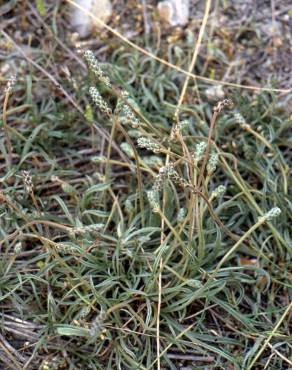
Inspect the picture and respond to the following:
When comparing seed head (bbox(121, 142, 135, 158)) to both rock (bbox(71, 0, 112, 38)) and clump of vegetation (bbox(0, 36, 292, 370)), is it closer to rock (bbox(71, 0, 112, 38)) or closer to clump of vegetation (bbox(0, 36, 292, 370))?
clump of vegetation (bbox(0, 36, 292, 370))

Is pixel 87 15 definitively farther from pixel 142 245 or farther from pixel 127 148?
pixel 142 245

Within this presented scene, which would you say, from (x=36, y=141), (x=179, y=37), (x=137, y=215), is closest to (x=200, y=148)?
(x=137, y=215)

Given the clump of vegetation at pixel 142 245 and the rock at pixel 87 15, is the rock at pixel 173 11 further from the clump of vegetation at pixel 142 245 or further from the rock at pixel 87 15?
the clump of vegetation at pixel 142 245

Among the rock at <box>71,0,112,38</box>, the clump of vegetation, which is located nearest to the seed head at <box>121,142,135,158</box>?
the clump of vegetation

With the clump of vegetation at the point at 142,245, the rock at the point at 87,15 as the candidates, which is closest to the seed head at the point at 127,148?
the clump of vegetation at the point at 142,245

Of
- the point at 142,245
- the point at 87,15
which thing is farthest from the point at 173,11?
the point at 142,245

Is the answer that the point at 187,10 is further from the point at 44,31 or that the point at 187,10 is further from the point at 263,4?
the point at 44,31
